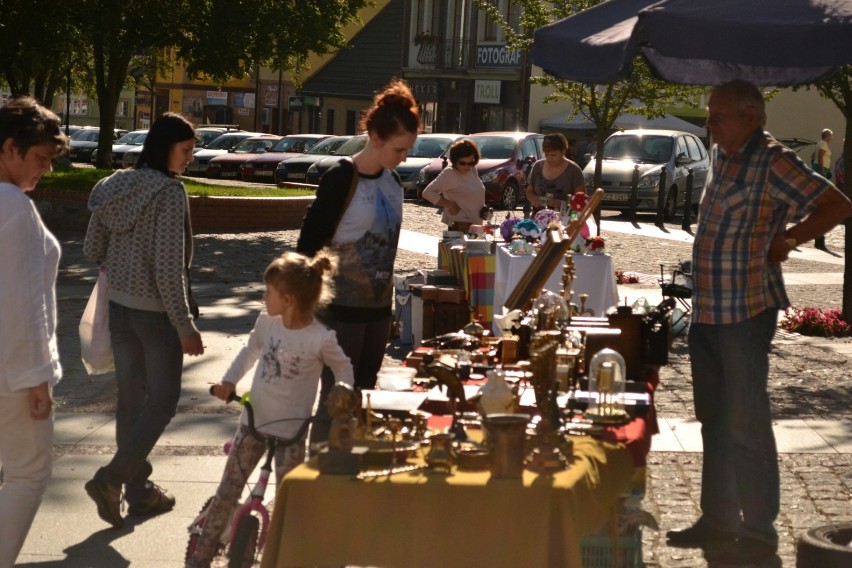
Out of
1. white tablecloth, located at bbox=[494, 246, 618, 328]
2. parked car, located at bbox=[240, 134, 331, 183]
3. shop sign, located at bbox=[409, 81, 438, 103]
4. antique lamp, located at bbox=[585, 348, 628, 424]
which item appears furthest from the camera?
shop sign, located at bbox=[409, 81, 438, 103]

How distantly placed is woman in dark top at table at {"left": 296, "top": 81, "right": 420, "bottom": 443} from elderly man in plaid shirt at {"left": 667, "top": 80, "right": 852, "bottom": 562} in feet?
4.27

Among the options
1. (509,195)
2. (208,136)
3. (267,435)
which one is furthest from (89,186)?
(208,136)

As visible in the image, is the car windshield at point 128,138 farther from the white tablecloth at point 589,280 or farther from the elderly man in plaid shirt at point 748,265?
the elderly man in plaid shirt at point 748,265

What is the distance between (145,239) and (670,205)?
21750 millimetres

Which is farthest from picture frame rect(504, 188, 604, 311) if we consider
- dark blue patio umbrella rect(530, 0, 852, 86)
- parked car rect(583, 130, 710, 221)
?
parked car rect(583, 130, 710, 221)

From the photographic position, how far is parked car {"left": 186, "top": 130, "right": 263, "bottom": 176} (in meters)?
39.0

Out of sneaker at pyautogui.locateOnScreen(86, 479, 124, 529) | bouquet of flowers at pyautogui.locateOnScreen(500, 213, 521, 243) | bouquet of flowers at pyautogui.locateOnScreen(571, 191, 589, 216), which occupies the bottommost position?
sneaker at pyautogui.locateOnScreen(86, 479, 124, 529)

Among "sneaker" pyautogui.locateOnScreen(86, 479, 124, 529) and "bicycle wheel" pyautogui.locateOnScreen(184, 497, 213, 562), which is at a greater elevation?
"bicycle wheel" pyautogui.locateOnScreen(184, 497, 213, 562)

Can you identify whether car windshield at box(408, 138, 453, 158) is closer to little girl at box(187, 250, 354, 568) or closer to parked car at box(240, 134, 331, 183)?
parked car at box(240, 134, 331, 183)

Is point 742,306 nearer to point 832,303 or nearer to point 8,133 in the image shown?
point 8,133

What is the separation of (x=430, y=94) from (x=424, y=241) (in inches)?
1256

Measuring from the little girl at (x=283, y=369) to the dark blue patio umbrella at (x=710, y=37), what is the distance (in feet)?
5.23

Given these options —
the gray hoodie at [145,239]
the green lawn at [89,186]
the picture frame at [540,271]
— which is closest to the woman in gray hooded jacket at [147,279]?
the gray hoodie at [145,239]

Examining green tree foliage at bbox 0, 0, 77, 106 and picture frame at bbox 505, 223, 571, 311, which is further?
green tree foliage at bbox 0, 0, 77, 106
